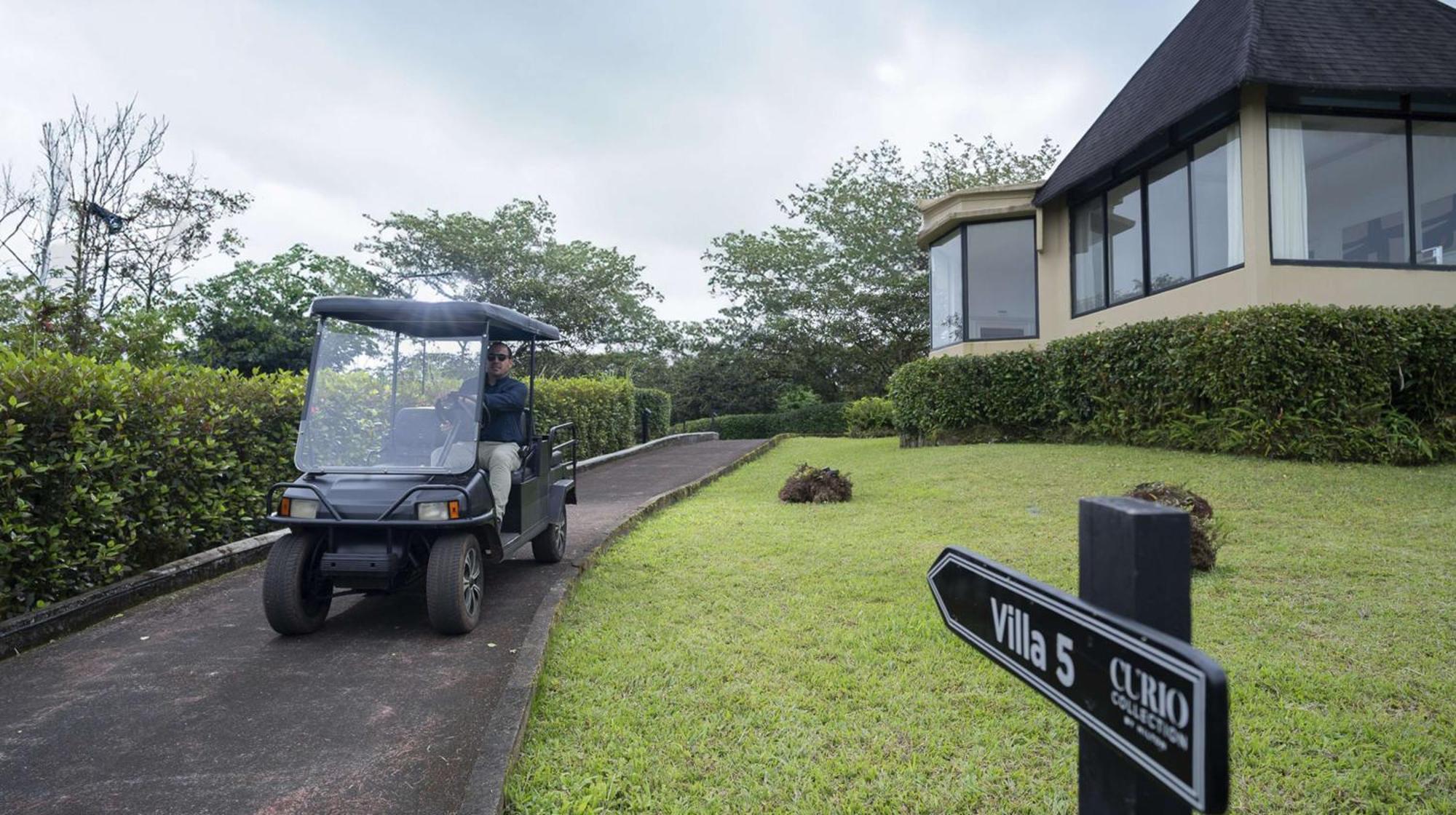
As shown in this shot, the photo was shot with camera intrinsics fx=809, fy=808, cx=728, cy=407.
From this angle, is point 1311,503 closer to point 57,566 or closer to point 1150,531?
point 1150,531

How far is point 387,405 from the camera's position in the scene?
5.85 meters

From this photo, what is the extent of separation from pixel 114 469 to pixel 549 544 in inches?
118

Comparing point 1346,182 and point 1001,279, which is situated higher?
point 1346,182

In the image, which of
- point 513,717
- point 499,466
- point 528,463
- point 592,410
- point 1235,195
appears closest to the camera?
point 513,717

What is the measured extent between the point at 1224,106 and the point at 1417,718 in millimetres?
9596

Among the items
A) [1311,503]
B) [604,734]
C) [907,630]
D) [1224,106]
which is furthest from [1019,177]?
[604,734]

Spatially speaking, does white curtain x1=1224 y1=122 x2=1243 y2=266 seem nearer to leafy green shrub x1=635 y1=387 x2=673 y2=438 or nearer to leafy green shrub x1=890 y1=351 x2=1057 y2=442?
leafy green shrub x1=890 y1=351 x2=1057 y2=442

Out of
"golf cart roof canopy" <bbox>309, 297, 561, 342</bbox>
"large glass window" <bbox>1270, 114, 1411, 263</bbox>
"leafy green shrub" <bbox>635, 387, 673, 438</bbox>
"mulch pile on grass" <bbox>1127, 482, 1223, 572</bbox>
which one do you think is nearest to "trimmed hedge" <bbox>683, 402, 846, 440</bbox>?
"leafy green shrub" <bbox>635, 387, 673, 438</bbox>

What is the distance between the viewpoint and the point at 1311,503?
284 inches

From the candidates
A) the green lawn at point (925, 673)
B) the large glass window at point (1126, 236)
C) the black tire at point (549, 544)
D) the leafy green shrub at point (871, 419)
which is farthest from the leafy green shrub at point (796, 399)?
the black tire at point (549, 544)

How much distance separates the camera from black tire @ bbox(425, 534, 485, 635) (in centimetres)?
471

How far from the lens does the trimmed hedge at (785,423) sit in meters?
28.6

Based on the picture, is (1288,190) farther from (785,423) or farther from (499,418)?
(785,423)

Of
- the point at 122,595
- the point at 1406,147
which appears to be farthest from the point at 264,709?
the point at 1406,147
